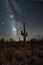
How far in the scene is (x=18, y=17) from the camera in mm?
4691

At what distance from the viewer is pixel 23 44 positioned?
4574 millimetres

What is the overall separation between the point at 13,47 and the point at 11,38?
21cm

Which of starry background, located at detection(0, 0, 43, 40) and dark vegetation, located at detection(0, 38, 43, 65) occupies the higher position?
starry background, located at detection(0, 0, 43, 40)

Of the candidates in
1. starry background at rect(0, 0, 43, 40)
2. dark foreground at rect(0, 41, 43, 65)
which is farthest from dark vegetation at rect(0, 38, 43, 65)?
starry background at rect(0, 0, 43, 40)

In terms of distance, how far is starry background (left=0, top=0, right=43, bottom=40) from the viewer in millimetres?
4637

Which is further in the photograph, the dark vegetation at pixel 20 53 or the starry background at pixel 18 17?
the starry background at pixel 18 17

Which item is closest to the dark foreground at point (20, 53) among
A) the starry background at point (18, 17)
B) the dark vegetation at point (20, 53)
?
the dark vegetation at point (20, 53)

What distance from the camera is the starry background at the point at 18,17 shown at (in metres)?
4.64

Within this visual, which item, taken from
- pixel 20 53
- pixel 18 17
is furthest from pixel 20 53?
pixel 18 17

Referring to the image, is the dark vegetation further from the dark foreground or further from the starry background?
the starry background

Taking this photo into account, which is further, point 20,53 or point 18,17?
point 18,17

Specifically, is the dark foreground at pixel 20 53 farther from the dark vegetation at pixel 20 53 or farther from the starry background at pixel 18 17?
the starry background at pixel 18 17

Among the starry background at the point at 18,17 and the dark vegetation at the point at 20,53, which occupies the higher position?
the starry background at the point at 18,17

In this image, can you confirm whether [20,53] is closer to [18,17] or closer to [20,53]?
[20,53]
